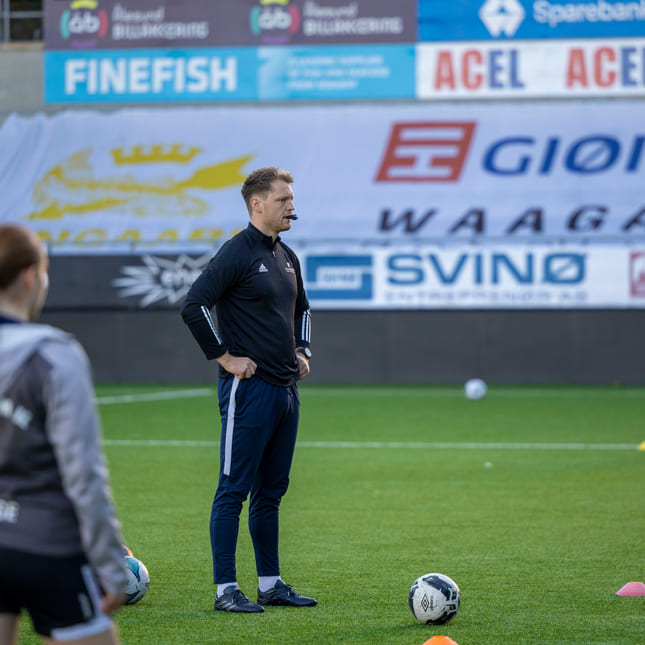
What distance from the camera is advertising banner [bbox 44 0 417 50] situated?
89.4 ft

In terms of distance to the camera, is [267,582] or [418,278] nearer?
[267,582]

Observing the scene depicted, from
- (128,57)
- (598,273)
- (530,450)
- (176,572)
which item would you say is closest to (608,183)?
(598,273)

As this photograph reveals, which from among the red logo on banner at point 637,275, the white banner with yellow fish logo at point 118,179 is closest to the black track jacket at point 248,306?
the red logo on banner at point 637,275

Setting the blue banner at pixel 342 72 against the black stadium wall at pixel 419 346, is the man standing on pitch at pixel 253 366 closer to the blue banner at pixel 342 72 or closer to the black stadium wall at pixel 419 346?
the black stadium wall at pixel 419 346

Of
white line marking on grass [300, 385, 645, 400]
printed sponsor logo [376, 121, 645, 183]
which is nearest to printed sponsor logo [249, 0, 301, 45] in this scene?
printed sponsor logo [376, 121, 645, 183]

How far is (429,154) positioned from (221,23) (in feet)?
19.1

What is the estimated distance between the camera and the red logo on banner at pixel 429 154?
26.5 m

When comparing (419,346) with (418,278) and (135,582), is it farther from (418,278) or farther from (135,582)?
(135,582)

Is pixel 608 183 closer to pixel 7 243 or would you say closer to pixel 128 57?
pixel 128 57

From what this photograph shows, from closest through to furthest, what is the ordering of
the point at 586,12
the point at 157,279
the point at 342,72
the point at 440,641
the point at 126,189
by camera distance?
the point at 440,641, the point at 157,279, the point at 586,12, the point at 342,72, the point at 126,189

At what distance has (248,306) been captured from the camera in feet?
19.7

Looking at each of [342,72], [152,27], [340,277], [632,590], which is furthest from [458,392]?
[632,590]

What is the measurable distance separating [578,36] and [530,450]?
15.3m

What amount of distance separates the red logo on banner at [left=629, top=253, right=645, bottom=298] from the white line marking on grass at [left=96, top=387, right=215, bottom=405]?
8.45 meters
